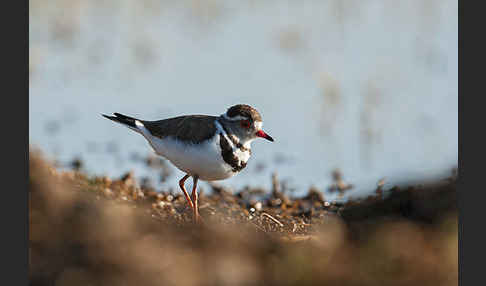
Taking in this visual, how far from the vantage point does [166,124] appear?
22.9 feet

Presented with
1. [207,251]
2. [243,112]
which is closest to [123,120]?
[243,112]

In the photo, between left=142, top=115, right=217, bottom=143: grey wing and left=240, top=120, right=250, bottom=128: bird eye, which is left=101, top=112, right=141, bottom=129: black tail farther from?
left=240, top=120, right=250, bottom=128: bird eye

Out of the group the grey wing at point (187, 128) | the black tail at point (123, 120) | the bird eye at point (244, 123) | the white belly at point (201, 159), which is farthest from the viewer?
the black tail at point (123, 120)

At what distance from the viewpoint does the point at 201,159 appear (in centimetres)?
644

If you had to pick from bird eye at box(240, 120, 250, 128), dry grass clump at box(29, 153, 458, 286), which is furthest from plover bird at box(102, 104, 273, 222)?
dry grass clump at box(29, 153, 458, 286)

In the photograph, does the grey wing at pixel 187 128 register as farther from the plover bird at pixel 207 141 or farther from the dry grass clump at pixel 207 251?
the dry grass clump at pixel 207 251

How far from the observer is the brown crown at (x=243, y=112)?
684cm

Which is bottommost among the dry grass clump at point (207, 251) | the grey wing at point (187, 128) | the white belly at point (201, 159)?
the dry grass clump at point (207, 251)

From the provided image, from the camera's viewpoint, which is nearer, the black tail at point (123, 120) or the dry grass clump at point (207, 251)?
the dry grass clump at point (207, 251)

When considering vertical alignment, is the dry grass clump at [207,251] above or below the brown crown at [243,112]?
below

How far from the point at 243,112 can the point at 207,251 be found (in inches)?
139

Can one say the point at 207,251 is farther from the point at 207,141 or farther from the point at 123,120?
the point at 123,120

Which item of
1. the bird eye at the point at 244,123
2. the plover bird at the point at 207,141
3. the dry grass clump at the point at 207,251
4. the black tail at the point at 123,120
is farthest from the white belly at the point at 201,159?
the dry grass clump at the point at 207,251

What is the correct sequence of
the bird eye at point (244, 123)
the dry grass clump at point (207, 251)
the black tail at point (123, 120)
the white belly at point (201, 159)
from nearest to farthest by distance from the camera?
the dry grass clump at point (207, 251) → the white belly at point (201, 159) → the bird eye at point (244, 123) → the black tail at point (123, 120)
